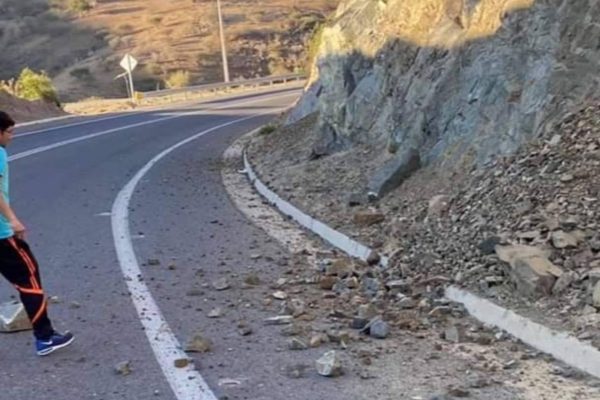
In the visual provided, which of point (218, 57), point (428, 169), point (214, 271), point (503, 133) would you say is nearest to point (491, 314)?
point (214, 271)

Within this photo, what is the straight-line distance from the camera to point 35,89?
40.4 meters

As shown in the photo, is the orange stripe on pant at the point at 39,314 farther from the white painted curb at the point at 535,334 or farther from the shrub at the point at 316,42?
the shrub at the point at 316,42

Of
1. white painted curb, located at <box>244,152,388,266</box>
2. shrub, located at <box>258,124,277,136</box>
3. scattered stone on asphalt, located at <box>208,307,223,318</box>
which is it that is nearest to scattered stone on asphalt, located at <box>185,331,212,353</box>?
scattered stone on asphalt, located at <box>208,307,223,318</box>

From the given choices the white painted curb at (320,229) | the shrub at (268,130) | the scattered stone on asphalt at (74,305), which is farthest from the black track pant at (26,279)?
the shrub at (268,130)

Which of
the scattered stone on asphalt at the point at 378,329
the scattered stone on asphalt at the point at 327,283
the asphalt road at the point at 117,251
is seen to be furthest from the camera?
the scattered stone on asphalt at the point at 327,283

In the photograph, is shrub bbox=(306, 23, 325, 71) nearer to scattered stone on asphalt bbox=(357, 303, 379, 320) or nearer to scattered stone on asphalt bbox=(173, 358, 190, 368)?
scattered stone on asphalt bbox=(357, 303, 379, 320)

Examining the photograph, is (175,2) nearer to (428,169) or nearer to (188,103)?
(188,103)

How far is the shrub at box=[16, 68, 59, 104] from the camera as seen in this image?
1563 inches

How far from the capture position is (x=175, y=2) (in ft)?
297

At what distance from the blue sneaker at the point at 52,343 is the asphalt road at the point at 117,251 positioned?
61 millimetres

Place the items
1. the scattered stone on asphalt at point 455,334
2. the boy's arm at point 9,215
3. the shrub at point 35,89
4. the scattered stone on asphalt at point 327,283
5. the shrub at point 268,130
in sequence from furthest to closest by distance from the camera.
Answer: the shrub at point 35,89, the shrub at point 268,130, the scattered stone on asphalt at point 327,283, the scattered stone on asphalt at point 455,334, the boy's arm at point 9,215

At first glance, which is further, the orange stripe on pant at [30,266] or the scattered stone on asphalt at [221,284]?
the scattered stone on asphalt at [221,284]

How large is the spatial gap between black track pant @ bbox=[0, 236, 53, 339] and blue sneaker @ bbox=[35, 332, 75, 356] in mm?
36

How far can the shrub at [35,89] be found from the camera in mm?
39691
